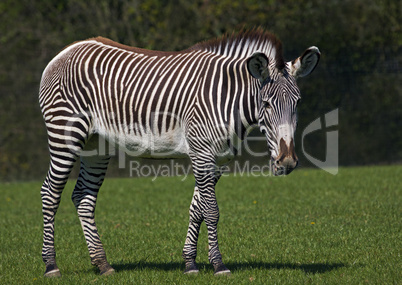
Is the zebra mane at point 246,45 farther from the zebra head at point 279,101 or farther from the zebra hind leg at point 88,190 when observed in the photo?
the zebra hind leg at point 88,190

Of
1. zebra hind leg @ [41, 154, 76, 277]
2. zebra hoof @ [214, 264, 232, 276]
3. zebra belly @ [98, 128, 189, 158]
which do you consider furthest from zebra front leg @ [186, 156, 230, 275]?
zebra hind leg @ [41, 154, 76, 277]

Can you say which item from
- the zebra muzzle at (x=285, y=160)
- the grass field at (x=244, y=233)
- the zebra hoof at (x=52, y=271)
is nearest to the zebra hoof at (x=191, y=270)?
the grass field at (x=244, y=233)

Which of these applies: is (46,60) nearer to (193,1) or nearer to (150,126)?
(193,1)

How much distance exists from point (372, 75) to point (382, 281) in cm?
1031

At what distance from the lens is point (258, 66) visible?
5.37m

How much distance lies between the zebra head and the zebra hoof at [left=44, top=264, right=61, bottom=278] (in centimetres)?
263

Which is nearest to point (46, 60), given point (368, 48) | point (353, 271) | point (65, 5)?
point (65, 5)

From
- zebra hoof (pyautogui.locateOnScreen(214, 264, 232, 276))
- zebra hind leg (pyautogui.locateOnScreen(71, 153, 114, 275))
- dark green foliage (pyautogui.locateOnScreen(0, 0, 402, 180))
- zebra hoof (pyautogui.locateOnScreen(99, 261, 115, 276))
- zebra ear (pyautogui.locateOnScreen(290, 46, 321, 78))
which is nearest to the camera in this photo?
zebra ear (pyautogui.locateOnScreen(290, 46, 321, 78))

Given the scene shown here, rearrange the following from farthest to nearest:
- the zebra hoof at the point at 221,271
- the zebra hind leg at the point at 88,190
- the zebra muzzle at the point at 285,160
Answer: the zebra hind leg at the point at 88,190 < the zebra hoof at the point at 221,271 < the zebra muzzle at the point at 285,160

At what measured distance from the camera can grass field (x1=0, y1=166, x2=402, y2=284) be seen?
5.81 meters

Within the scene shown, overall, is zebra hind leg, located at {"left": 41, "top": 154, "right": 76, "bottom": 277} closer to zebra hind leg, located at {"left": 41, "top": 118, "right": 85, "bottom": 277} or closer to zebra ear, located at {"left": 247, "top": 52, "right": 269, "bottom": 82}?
zebra hind leg, located at {"left": 41, "top": 118, "right": 85, "bottom": 277}

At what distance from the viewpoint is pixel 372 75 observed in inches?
580

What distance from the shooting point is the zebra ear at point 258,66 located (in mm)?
5242

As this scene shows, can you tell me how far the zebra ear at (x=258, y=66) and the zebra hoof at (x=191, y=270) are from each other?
2.09m
